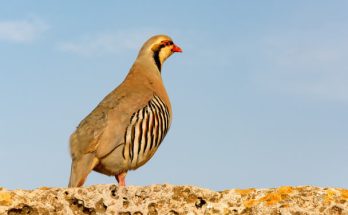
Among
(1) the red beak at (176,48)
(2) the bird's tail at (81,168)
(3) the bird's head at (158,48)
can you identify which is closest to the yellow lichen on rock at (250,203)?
(2) the bird's tail at (81,168)

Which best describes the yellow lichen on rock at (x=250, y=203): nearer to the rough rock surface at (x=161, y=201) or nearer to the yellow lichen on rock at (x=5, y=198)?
the rough rock surface at (x=161, y=201)

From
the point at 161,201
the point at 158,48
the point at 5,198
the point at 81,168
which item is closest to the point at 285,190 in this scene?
the point at 161,201

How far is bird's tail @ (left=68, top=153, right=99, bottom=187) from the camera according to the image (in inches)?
333

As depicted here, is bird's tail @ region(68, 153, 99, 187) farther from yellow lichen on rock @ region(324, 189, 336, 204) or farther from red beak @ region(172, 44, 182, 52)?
yellow lichen on rock @ region(324, 189, 336, 204)

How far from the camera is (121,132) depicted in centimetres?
888

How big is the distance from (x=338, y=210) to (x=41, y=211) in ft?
6.35

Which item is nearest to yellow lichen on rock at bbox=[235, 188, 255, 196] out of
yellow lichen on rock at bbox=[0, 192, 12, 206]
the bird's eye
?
yellow lichen on rock at bbox=[0, 192, 12, 206]

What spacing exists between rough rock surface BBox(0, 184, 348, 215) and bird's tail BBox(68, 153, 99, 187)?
4437 mm

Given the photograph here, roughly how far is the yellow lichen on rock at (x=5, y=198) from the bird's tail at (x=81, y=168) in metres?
4.38

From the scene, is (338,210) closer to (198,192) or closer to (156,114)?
(198,192)

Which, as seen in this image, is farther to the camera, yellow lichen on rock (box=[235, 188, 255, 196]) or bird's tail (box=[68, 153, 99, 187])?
bird's tail (box=[68, 153, 99, 187])

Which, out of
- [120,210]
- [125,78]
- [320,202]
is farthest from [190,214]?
[125,78]

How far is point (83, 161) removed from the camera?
8.61 m

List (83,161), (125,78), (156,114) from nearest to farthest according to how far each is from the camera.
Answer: (83,161)
(156,114)
(125,78)
